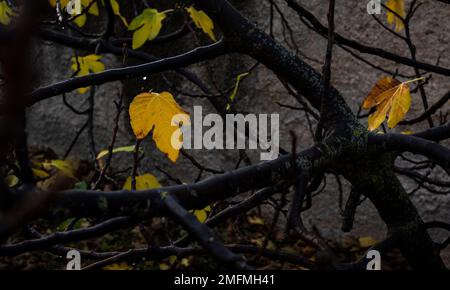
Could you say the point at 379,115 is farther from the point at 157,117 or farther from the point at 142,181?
the point at 142,181

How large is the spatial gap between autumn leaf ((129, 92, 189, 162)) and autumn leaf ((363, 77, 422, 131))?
1.43 feet

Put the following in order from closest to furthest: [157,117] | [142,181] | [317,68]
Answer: [157,117] < [142,181] < [317,68]

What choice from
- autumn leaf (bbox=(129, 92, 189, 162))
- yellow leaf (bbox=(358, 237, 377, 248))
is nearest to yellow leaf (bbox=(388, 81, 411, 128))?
autumn leaf (bbox=(129, 92, 189, 162))

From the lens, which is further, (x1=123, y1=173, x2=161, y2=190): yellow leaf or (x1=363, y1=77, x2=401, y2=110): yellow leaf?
(x1=123, y1=173, x2=161, y2=190): yellow leaf

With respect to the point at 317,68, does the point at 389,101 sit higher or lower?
lower

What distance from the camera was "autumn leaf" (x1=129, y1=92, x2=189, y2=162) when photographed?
42.3 inches

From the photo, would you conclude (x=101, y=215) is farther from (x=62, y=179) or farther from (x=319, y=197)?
(x=319, y=197)

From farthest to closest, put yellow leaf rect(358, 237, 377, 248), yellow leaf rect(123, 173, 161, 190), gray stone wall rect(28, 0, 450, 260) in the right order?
yellow leaf rect(358, 237, 377, 248) < gray stone wall rect(28, 0, 450, 260) < yellow leaf rect(123, 173, 161, 190)


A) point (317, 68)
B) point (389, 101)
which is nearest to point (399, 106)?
point (389, 101)

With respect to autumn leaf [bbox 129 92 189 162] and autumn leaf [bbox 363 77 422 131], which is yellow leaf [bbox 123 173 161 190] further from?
autumn leaf [bbox 363 77 422 131]

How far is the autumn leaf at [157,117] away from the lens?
1074 mm

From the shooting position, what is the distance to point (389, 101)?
3.85 ft

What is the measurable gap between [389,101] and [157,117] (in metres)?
0.53
